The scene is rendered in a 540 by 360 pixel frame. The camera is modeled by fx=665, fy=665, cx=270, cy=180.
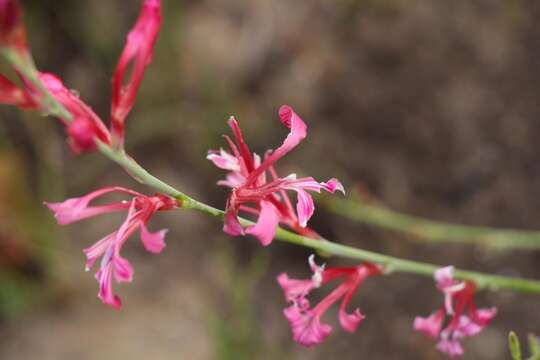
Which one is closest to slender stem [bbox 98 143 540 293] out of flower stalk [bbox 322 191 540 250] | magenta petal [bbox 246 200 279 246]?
magenta petal [bbox 246 200 279 246]

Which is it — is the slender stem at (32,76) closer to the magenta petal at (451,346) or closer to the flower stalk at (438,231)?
the magenta petal at (451,346)

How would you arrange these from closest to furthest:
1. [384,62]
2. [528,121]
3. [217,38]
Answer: [528,121], [384,62], [217,38]

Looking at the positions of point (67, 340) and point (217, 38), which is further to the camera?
point (217, 38)

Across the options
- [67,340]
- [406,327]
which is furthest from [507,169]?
[67,340]

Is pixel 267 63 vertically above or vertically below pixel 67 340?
above

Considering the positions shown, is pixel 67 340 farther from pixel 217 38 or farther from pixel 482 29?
pixel 482 29

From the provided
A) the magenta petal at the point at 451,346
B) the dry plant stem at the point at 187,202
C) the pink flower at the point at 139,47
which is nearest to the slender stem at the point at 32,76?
the dry plant stem at the point at 187,202
